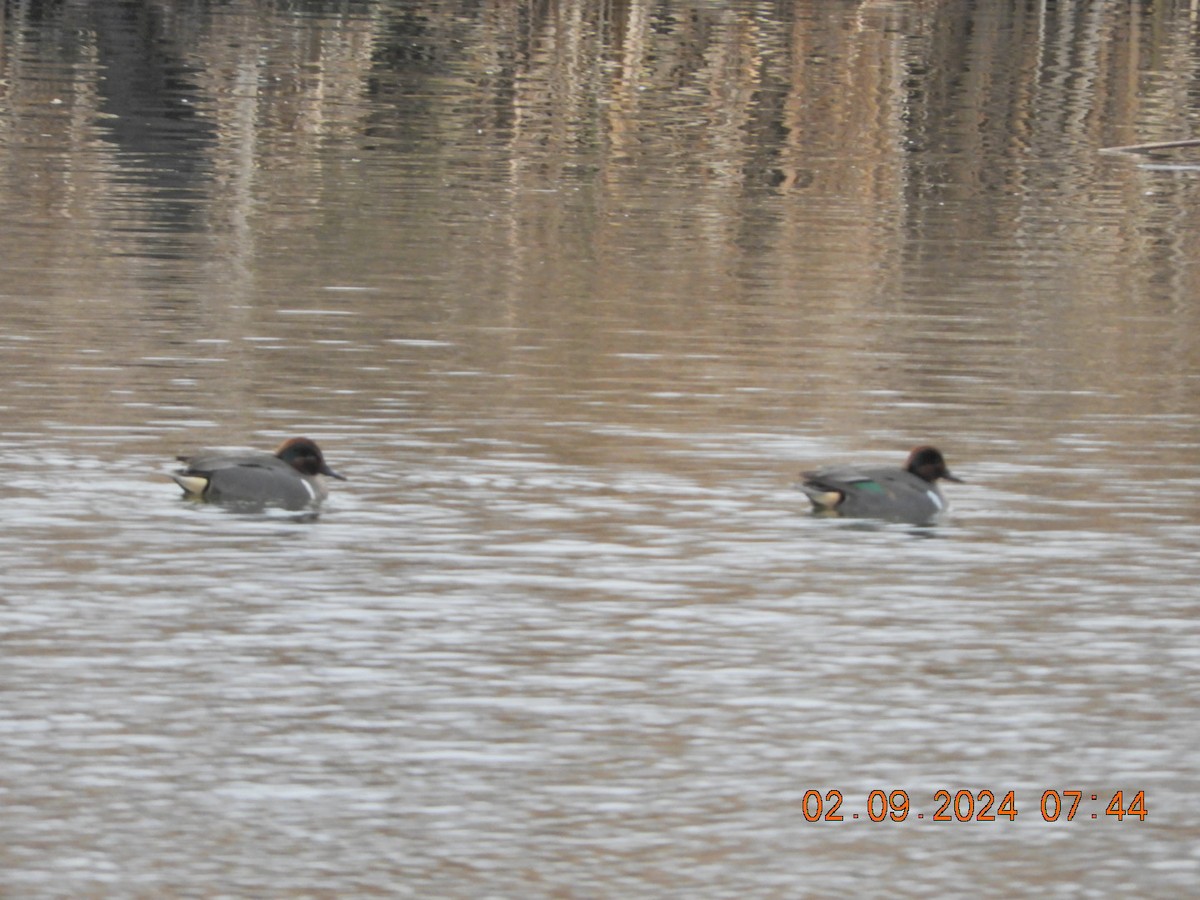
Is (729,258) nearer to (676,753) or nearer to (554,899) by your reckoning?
(676,753)

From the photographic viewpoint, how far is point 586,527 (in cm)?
1464

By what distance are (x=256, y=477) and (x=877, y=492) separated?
3220 mm

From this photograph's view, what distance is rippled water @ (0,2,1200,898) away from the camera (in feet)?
31.6

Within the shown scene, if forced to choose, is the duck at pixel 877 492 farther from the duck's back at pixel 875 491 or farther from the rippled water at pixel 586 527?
the rippled water at pixel 586 527

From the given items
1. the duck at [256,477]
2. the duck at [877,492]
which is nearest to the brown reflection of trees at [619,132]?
the duck at [877,492]

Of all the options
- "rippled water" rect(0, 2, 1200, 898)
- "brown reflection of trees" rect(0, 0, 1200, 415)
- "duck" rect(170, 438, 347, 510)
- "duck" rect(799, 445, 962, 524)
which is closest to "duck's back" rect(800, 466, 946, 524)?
"duck" rect(799, 445, 962, 524)

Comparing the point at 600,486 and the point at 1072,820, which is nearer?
the point at 1072,820

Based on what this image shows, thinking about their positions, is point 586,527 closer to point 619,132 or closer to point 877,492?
point 877,492

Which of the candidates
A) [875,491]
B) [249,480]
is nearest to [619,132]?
[875,491]

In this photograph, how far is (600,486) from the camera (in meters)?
15.8

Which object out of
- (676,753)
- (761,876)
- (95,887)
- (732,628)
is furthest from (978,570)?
(95,887)

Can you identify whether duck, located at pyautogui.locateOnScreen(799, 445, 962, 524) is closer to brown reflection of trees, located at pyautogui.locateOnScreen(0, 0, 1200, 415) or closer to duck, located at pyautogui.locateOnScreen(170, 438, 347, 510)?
duck, located at pyautogui.locateOnScreen(170, 438, 347, 510)

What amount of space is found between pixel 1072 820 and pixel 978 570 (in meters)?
4.14

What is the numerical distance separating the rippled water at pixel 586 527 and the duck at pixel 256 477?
0.14m
